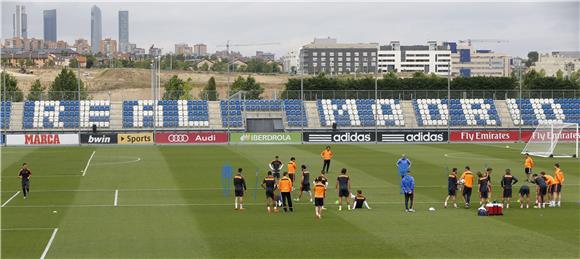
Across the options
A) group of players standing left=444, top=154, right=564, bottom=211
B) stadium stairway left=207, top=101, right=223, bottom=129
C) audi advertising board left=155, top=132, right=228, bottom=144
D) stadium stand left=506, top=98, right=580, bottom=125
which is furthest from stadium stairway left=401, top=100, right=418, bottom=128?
group of players standing left=444, top=154, right=564, bottom=211

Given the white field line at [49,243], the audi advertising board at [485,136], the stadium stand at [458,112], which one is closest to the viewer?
the white field line at [49,243]

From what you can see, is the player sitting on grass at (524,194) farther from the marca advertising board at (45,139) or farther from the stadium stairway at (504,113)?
the stadium stairway at (504,113)

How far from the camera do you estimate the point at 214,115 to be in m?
90.2

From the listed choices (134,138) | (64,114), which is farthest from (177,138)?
(64,114)

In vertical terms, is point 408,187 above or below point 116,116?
below

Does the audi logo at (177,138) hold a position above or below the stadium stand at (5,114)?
below

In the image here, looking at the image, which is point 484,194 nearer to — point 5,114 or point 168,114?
point 168,114

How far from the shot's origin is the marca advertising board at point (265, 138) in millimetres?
80375

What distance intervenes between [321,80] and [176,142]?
56680 millimetres

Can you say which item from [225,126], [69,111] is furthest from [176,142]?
[69,111]

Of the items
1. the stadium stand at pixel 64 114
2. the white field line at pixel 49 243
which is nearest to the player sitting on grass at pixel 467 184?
the white field line at pixel 49 243

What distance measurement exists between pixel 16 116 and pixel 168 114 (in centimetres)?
1517

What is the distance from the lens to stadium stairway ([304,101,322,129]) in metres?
88.8

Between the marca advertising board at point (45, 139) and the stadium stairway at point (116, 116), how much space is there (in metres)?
8.95
